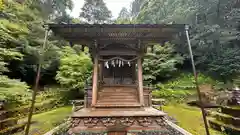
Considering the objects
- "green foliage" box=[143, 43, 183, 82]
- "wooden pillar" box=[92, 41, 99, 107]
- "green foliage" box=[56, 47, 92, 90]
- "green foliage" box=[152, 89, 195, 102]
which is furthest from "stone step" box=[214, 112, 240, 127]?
"green foliage" box=[56, 47, 92, 90]

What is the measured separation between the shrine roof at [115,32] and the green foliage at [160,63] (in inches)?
315

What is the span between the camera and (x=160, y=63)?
15.9m

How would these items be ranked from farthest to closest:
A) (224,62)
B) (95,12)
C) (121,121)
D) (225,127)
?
1. (95,12)
2. (224,62)
3. (121,121)
4. (225,127)

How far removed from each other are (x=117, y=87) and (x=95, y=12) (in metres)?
25.0

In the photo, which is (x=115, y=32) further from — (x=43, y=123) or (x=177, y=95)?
(x=177, y=95)

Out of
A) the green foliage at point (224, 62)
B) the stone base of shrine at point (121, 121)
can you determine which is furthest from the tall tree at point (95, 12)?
the stone base of shrine at point (121, 121)

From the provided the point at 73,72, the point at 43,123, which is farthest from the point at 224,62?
the point at 43,123

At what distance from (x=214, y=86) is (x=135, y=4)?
26.4m

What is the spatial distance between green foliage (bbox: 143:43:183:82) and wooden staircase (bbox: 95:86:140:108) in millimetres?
6716

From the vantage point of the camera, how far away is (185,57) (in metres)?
16.4

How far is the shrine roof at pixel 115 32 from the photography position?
17.2 feet

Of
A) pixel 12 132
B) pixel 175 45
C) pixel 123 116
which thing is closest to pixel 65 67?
pixel 12 132

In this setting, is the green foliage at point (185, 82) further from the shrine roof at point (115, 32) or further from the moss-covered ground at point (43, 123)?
the moss-covered ground at point (43, 123)

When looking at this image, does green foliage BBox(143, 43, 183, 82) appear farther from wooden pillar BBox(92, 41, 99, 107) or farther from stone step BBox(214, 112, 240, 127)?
stone step BBox(214, 112, 240, 127)
